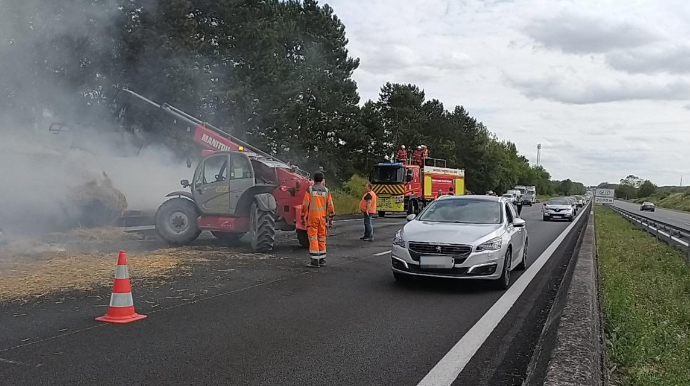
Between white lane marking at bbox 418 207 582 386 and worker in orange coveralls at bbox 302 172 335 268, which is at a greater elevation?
worker in orange coveralls at bbox 302 172 335 268

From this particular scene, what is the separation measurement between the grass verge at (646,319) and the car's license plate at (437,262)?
6.64 feet

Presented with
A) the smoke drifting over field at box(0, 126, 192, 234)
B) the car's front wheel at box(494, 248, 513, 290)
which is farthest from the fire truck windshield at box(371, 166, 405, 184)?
the car's front wheel at box(494, 248, 513, 290)

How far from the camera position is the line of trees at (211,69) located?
16281 mm

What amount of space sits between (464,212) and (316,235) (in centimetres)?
262

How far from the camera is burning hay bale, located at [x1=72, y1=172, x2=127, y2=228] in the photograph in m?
14.0

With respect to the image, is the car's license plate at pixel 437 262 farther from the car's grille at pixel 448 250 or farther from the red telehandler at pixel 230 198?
the red telehandler at pixel 230 198

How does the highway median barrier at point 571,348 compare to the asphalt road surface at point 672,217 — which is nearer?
the highway median barrier at point 571,348

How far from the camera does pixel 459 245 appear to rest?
883cm

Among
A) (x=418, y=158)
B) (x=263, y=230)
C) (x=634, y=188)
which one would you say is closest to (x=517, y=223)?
(x=263, y=230)

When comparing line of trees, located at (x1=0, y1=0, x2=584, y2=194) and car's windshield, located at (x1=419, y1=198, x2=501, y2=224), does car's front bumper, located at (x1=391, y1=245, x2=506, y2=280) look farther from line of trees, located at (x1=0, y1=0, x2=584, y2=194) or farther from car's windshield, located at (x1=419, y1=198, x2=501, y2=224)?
line of trees, located at (x1=0, y1=0, x2=584, y2=194)

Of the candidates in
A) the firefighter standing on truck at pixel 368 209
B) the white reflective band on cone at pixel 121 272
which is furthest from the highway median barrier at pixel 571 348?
the firefighter standing on truck at pixel 368 209

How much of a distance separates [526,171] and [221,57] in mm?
124873

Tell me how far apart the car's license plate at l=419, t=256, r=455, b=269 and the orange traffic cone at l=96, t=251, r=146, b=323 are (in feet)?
12.5

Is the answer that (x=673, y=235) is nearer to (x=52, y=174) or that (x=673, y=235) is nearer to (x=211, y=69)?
(x=52, y=174)
